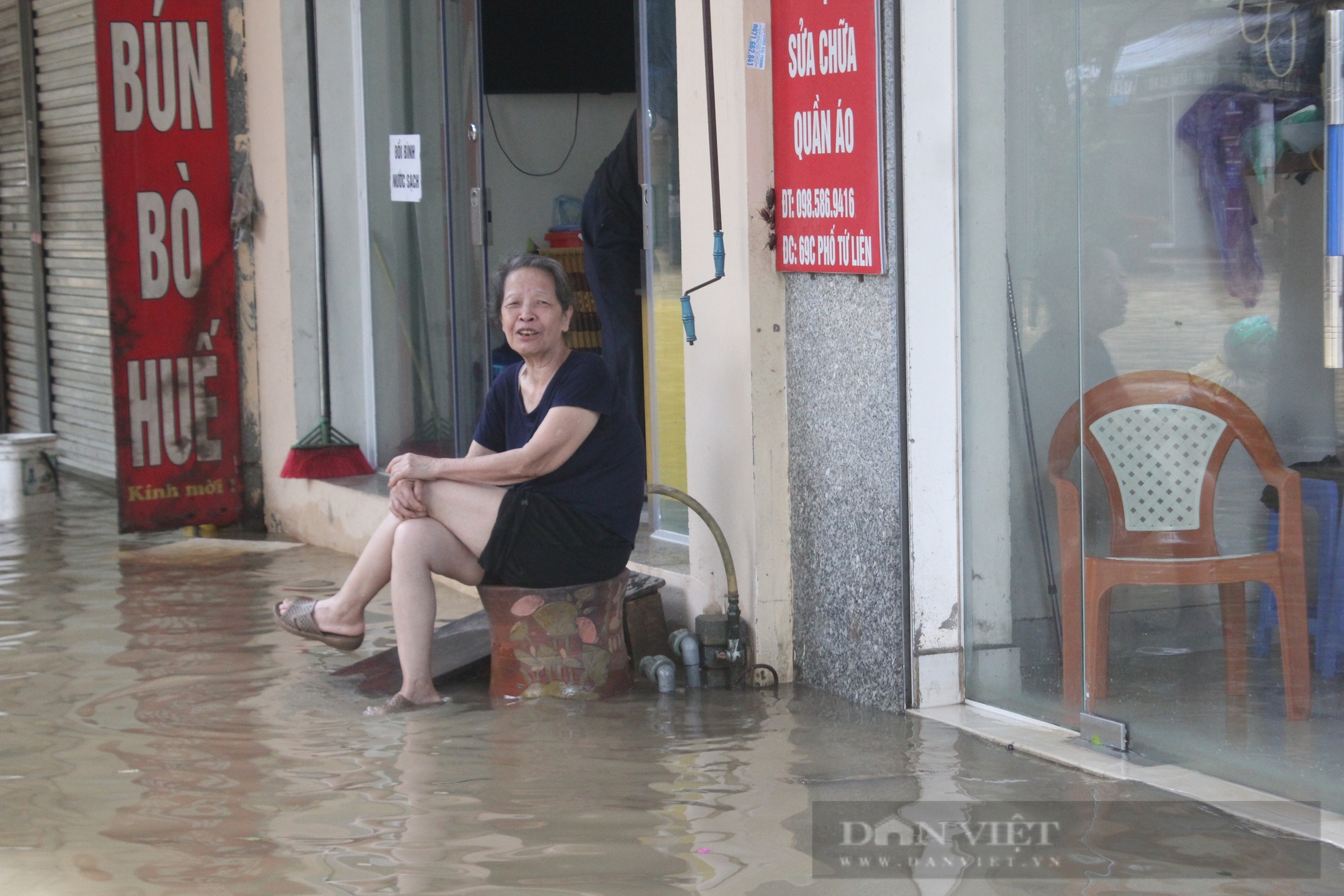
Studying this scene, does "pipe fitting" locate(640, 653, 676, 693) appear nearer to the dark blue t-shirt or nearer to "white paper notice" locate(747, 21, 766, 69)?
the dark blue t-shirt

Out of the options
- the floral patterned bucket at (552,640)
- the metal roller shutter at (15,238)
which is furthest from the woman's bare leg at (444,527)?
the metal roller shutter at (15,238)

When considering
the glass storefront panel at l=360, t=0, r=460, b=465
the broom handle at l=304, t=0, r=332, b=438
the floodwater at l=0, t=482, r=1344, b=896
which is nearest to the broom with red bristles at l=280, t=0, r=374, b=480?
the broom handle at l=304, t=0, r=332, b=438

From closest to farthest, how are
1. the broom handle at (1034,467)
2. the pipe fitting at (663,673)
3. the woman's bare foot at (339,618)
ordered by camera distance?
1. the broom handle at (1034,467)
2. the pipe fitting at (663,673)
3. the woman's bare foot at (339,618)

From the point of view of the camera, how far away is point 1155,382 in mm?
3768

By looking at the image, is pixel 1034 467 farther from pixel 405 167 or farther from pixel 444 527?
pixel 405 167

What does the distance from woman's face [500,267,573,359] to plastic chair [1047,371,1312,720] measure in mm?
1498

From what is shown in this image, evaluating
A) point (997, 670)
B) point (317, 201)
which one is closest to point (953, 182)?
point (997, 670)

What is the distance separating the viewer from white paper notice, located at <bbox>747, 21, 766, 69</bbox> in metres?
4.56

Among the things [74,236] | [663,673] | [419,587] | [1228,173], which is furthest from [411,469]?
[74,236]

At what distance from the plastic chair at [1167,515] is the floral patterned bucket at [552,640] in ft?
4.38

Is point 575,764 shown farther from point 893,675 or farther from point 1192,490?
point 1192,490

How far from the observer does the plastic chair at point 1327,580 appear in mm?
3402

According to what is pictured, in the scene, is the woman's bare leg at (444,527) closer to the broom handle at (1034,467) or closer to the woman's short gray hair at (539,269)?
the woman's short gray hair at (539,269)

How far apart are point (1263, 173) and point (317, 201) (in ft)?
17.0
